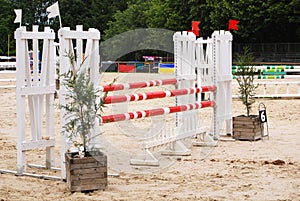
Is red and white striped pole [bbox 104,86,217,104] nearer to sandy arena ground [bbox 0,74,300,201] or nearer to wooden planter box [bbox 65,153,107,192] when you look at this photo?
sandy arena ground [bbox 0,74,300,201]

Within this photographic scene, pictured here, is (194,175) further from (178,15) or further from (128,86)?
(178,15)

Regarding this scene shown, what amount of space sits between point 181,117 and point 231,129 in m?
1.63

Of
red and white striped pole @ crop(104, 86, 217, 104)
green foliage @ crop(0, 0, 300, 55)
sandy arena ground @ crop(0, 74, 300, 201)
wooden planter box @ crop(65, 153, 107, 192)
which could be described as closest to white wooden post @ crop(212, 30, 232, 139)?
red and white striped pole @ crop(104, 86, 217, 104)

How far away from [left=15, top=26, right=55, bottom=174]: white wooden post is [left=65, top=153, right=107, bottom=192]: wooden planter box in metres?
1.14

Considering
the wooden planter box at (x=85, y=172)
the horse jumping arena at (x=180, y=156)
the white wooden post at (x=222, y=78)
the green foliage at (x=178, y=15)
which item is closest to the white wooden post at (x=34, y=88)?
the horse jumping arena at (x=180, y=156)

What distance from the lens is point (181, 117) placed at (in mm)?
8875

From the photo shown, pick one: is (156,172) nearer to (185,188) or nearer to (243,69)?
(185,188)

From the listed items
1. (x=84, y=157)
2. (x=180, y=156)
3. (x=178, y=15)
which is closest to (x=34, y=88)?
(x=84, y=157)

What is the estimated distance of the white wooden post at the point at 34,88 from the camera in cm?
688

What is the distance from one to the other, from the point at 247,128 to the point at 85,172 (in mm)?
4234

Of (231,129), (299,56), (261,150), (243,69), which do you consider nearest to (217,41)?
(243,69)

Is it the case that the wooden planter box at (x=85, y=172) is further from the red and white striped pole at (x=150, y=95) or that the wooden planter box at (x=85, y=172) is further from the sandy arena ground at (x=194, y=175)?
the red and white striped pole at (x=150, y=95)

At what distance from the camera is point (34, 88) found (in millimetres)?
7035

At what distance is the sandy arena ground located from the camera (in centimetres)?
590
